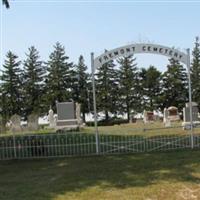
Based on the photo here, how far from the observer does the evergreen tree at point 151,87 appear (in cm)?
5403

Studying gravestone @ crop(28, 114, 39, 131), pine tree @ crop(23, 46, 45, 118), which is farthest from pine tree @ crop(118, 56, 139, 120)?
gravestone @ crop(28, 114, 39, 131)

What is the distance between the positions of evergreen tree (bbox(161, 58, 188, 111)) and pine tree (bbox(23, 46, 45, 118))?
50.9 ft

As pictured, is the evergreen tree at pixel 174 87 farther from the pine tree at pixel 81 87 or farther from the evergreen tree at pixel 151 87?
the pine tree at pixel 81 87

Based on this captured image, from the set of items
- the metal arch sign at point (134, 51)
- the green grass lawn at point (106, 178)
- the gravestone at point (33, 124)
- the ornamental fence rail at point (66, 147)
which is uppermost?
the metal arch sign at point (134, 51)

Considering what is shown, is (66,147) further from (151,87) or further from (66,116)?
(151,87)

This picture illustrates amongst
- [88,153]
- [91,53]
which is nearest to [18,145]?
[88,153]

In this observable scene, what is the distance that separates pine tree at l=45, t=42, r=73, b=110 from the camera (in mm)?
53500

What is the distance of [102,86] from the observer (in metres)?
52.8

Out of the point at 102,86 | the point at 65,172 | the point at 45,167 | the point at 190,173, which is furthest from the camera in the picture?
the point at 102,86

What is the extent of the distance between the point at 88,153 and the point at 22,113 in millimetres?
43830

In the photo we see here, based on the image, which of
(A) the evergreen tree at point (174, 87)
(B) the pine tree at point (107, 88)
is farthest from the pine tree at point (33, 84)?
(A) the evergreen tree at point (174, 87)

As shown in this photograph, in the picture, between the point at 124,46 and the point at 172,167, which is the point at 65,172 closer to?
the point at 172,167

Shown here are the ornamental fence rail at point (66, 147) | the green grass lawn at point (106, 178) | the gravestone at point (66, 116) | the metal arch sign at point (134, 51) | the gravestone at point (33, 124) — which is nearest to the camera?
the green grass lawn at point (106, 178)

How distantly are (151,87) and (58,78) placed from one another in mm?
11657
